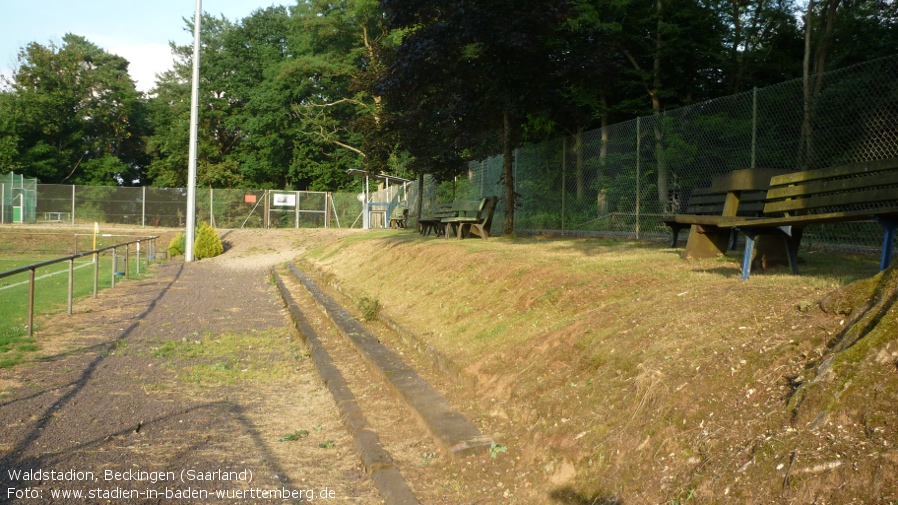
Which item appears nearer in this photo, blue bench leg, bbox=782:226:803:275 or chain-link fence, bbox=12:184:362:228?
blue bench leg, bbox=782:226:803:275

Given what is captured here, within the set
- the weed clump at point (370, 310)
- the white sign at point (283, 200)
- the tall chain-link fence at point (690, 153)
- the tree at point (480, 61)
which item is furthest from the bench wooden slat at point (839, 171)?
the white sign at point (283, 200)

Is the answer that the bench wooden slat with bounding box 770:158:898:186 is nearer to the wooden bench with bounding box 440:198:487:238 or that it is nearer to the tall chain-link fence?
the tall chain-link fence

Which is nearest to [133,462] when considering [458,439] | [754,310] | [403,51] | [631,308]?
[458,439]

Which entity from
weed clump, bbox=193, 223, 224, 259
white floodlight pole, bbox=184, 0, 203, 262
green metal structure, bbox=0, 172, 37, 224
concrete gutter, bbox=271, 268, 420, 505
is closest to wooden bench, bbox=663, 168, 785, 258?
concrete gutter, bbox=271, 268, 420, 505

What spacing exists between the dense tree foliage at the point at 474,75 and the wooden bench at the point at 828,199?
423 cm

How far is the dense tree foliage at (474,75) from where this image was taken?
16.3 metres

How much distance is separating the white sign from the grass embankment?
119 feet

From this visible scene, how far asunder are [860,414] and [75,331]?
34.7 feet

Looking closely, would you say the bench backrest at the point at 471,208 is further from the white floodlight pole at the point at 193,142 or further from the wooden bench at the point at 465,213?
the white floodlight pole at the point at 193,142

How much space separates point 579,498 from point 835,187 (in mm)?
3210

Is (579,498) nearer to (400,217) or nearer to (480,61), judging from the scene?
(480,61)

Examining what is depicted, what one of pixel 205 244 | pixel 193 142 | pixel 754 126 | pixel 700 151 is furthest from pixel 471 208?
pixel 205 244

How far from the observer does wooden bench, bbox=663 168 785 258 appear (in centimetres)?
766

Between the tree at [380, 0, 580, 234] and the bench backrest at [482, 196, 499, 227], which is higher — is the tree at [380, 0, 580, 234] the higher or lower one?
the higher one
